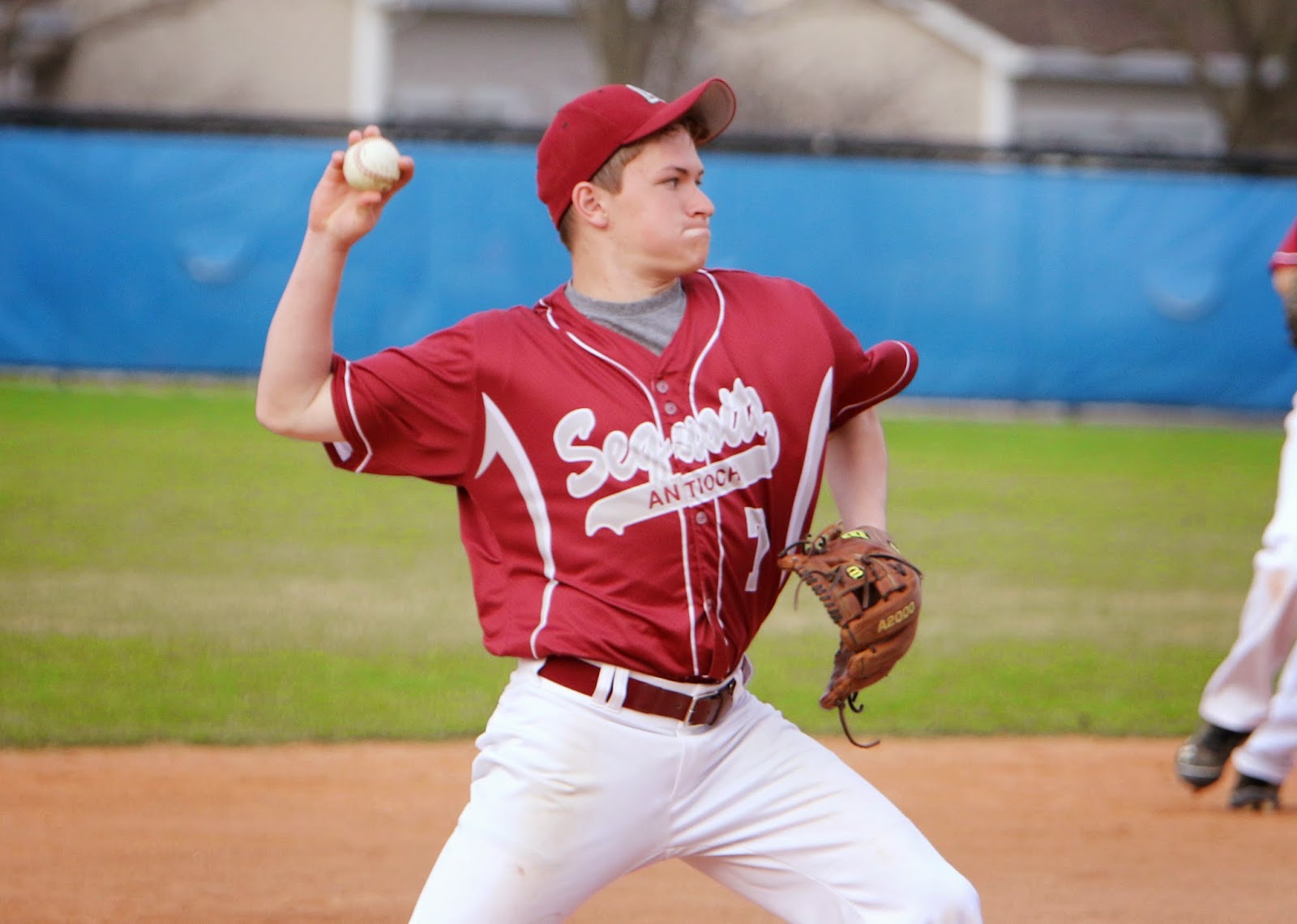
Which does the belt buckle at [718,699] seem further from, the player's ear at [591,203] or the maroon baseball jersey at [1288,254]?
the maroon baseball jersey at [1288,254]

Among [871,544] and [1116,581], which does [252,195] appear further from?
[871,544]

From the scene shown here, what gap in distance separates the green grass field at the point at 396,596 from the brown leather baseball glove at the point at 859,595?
119 inches

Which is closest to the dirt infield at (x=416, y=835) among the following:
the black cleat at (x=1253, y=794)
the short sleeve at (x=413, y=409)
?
the black cleat at (x=1253, y=794)

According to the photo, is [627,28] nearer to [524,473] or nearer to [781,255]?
[781,255]

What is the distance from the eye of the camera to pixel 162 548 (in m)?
8.20

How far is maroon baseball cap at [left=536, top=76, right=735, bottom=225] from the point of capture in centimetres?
256

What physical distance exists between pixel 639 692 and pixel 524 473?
0.37 meters

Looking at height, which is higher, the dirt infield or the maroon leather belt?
the maroon leather belt

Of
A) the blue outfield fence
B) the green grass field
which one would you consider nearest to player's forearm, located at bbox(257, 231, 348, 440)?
the green grass field

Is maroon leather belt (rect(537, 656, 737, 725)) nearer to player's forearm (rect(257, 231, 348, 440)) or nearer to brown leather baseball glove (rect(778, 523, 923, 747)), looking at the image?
brown leather baseball glove (rect(778, 523, 923, 747))

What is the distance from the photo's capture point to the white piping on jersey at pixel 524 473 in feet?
8.18

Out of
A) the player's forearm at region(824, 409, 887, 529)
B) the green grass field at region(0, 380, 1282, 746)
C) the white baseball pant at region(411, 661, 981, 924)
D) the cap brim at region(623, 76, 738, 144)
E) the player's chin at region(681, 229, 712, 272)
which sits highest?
the cap brim at region(623, 76, 738, 144)

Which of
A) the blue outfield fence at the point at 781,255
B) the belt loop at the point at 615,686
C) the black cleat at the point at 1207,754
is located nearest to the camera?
the belt loop at the point at 615,686

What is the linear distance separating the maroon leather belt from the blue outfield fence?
1212 cm
